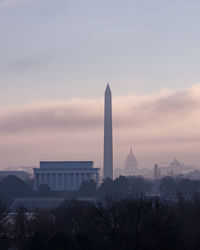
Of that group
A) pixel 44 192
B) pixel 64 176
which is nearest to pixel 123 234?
pixel 44 192

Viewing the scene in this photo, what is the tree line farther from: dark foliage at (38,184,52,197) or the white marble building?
the white marble building

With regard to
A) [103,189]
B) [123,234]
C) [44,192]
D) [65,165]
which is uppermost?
[65,165]

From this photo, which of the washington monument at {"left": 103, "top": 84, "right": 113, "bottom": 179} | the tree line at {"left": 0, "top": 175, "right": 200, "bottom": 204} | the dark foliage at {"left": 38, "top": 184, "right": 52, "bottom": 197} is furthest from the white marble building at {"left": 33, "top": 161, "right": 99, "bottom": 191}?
the dark foliage at {"left": 38, "top": 184, "right": 52, "bottom": 197}

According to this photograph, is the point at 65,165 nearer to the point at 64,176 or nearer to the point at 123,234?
the point at 64,176

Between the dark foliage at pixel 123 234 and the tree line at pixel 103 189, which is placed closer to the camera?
the dark foliage at pixel 123 234

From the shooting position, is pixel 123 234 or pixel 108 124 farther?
pixel 108 124

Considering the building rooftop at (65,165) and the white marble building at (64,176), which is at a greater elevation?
the building rooftop at (65,165)

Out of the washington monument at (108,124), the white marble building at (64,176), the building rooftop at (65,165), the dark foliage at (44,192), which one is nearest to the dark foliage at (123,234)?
the dark foliage at (44,192)

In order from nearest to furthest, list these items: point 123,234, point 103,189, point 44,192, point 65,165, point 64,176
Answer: point 123,234, point 103,189, point 44,192, point 64,176, point 65,165

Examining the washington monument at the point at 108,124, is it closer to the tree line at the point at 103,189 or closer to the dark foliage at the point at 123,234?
the tree line at the point at 103,189

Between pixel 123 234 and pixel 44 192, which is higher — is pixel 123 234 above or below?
below

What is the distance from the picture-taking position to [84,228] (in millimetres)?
49781

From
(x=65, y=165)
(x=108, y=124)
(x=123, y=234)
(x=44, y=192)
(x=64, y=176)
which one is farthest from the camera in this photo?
(x=65, y=165)

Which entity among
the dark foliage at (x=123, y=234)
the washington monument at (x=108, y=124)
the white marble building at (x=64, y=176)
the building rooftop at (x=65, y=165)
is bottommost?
the dark foliage at (x=123, y=234)
